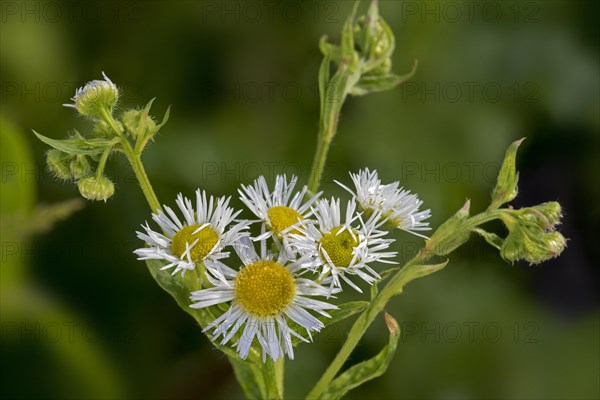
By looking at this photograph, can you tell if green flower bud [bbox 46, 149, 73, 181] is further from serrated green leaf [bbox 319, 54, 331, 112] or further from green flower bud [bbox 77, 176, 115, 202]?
serrated green leaf [bbox 319, 54, 331, 112]

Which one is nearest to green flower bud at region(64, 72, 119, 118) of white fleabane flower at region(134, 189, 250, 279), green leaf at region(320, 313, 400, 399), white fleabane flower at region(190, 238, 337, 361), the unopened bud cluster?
the unopened bud cluster

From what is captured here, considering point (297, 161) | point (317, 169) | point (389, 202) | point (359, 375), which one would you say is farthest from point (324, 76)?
point (297, 161)

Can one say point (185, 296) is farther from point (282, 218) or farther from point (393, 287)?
point (393, 287)

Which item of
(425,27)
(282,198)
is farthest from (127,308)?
(425,27)

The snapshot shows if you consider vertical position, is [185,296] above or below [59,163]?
below

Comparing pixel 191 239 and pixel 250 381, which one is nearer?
pixel 191 239

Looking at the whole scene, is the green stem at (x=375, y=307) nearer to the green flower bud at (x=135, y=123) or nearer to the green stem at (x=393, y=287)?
the green stem at (x=393, y=287)

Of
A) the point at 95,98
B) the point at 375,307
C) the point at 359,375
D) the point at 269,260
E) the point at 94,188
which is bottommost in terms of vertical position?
the point at 359,375
